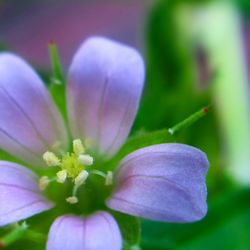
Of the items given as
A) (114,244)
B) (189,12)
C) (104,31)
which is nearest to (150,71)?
(189,12)

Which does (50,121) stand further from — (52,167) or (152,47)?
(152,47)

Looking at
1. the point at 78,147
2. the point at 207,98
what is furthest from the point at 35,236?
the point at 207,98

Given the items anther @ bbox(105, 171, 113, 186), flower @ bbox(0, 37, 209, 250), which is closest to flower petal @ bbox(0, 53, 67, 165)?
flower @ bbox(0, 37, 209, 250)

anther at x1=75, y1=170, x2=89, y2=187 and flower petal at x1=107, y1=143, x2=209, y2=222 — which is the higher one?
flower petal at x1=107, y1=143, x2=209, y2=222

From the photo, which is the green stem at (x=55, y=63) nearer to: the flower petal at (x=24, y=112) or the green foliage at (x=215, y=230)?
the flower petal at (x=24, y=112)

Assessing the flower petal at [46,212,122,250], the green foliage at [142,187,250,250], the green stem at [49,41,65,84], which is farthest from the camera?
the green foliage at [142,187,250,250]

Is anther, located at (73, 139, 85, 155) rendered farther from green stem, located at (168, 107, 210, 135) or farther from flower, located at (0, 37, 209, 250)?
green stem, located at (168, 107, 210, 135)
